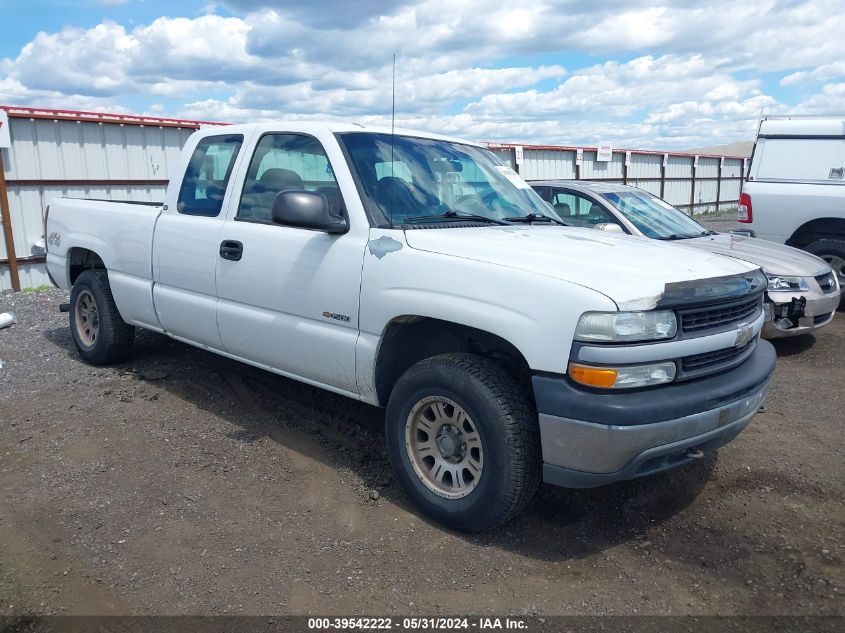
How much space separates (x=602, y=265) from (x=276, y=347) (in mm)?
2049

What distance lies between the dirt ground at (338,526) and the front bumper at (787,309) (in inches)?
59.0

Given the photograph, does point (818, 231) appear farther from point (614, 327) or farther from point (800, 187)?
point (614, 327)

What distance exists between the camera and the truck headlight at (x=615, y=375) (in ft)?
10.0

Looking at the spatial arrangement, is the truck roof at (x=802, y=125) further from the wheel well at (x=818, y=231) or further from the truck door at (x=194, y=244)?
the truck door at (x=194, y=244)

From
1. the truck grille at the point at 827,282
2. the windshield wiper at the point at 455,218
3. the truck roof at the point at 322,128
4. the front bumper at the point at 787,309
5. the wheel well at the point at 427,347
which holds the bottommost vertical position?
the front bumper at the point at 787,309

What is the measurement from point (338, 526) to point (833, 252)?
7.51 metres

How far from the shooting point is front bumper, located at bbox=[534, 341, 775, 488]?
3047 mm

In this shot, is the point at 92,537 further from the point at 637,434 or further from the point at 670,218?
the point at 670,218

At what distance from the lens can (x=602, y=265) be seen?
3365 millimetres

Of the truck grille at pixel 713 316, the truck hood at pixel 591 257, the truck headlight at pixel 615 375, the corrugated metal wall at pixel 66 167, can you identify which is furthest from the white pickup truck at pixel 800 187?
the corrugated metal wall at pixel 66 167

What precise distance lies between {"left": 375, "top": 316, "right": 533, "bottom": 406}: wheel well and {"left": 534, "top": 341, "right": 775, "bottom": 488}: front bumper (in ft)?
1.36

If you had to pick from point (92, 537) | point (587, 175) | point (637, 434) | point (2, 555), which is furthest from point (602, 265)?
point (587, 175)

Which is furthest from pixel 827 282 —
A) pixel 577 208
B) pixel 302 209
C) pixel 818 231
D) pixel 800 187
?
pixel 302 209

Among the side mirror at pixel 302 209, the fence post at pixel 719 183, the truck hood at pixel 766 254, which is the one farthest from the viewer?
the fence post at pixel 719 183
